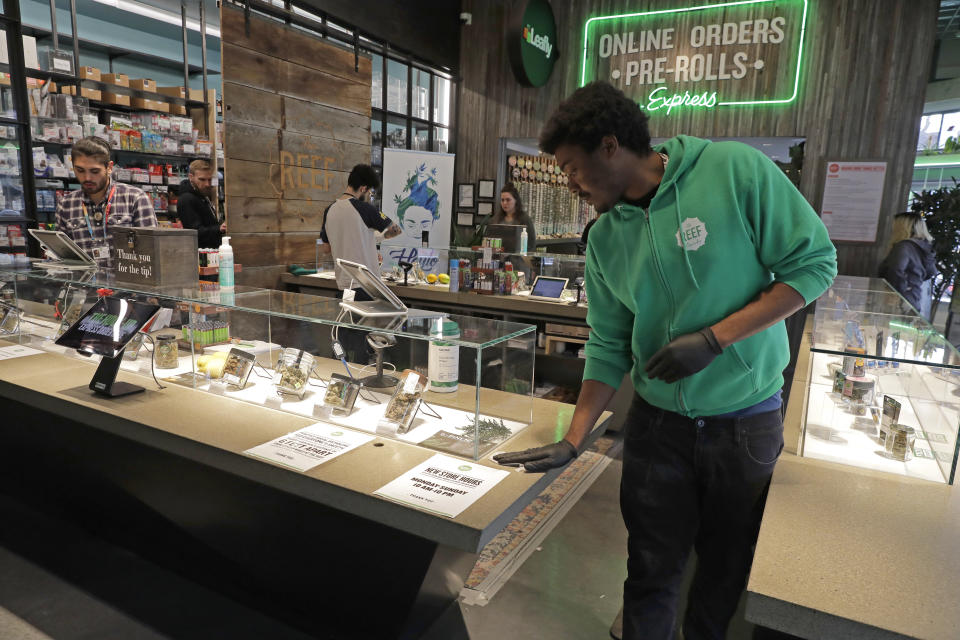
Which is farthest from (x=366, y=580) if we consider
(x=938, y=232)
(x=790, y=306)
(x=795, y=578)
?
(x=938, y=232)

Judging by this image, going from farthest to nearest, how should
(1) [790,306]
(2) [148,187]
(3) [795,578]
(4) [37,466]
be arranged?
1. (2) [148,187]
2. (4) [37,466]
3. (1) [790,306]
4. (3) [795,578]

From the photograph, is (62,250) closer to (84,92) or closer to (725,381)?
(725,381)

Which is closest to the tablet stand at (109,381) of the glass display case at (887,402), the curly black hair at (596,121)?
the curly black hair at (596,121)

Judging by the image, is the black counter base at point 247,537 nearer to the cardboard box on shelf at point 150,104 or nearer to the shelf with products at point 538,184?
the cardboard box on shelf at point 150,104

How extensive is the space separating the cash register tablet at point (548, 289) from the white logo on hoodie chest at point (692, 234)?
311cm

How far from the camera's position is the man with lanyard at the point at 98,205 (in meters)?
3.29

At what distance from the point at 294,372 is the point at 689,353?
1268 mm

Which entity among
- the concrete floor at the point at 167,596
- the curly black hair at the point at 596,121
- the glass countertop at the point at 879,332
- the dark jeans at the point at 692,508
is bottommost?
the concrete floor at the point at 167,596

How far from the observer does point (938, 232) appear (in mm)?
6090

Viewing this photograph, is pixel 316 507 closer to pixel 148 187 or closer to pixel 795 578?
pixel 795 578

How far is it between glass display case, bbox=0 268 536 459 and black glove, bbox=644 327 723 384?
481mm

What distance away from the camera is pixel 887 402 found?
1.80 m

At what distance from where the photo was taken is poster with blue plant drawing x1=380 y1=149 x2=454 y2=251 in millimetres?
6910

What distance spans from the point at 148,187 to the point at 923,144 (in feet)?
26.8
